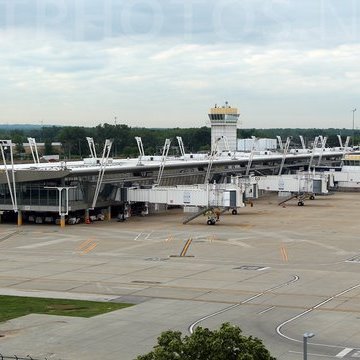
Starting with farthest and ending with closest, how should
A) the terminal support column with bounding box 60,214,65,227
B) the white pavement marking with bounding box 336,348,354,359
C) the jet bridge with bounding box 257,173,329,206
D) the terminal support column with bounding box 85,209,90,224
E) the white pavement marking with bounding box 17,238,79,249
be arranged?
the jet bridge with bounding box 257,173,329,206
the terminal support column with bounding box 85,209,90,224
the terminal support column with bounding box 60,214,65,227
the white pavement marking with bounding box 17,238,79,249
the white pavement marking with bounding box 336,348,354,359

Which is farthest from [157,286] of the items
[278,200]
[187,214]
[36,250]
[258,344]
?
[278,200]

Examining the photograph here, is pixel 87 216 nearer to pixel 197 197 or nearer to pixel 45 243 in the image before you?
pixel 197 197

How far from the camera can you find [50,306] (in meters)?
57.3

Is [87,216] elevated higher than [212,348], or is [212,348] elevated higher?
[212,348]

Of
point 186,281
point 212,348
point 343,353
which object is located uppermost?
point 212,348

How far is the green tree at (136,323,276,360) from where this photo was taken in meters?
29.8

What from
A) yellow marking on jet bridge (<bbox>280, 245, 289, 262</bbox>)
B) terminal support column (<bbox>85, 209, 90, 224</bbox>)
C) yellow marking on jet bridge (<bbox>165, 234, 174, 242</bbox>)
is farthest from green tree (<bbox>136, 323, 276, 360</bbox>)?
terminal support column (<bbox>85, 209, 90, 224</bbox>)

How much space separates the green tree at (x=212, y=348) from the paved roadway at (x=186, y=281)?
13.5 metres

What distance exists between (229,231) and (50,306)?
51.6 m

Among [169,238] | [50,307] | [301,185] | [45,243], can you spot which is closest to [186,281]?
[50,307]

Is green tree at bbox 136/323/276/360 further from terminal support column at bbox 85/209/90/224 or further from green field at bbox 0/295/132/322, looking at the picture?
terminal support column at bbox 85/209/90/224

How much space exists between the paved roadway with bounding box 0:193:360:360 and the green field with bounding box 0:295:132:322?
142 centimetres

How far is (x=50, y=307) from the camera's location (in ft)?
187

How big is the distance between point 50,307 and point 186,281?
47.4 ft
